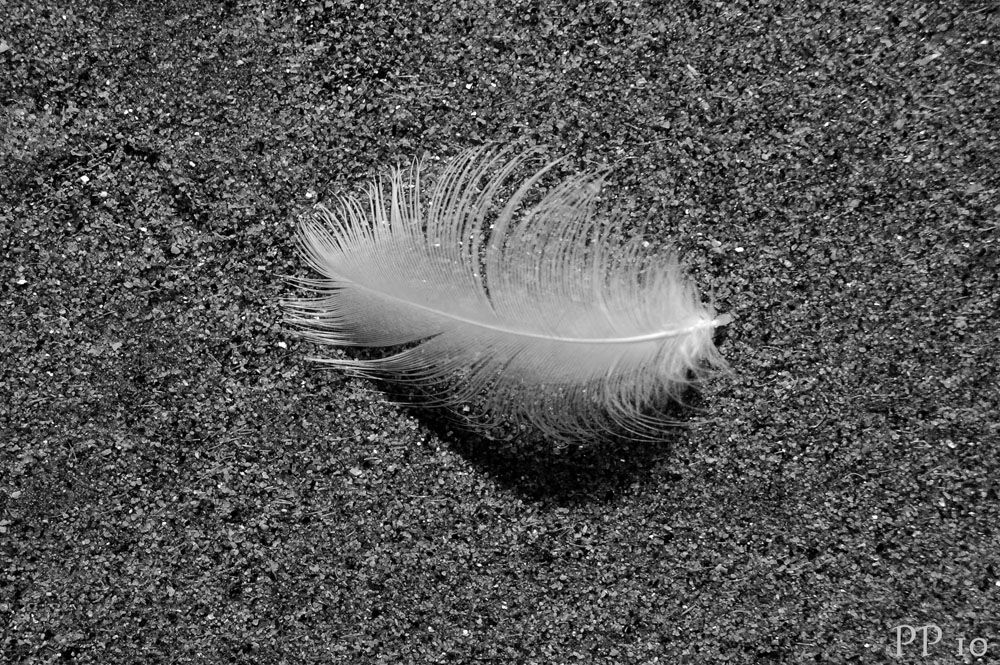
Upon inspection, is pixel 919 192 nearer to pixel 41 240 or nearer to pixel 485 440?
pixel 485 440

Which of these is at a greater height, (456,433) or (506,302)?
(506,302)

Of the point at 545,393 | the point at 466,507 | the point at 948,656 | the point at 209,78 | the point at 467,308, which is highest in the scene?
the point at 209,78

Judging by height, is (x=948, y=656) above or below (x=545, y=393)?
below

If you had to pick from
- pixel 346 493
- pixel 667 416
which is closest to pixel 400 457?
pixel 346 493
